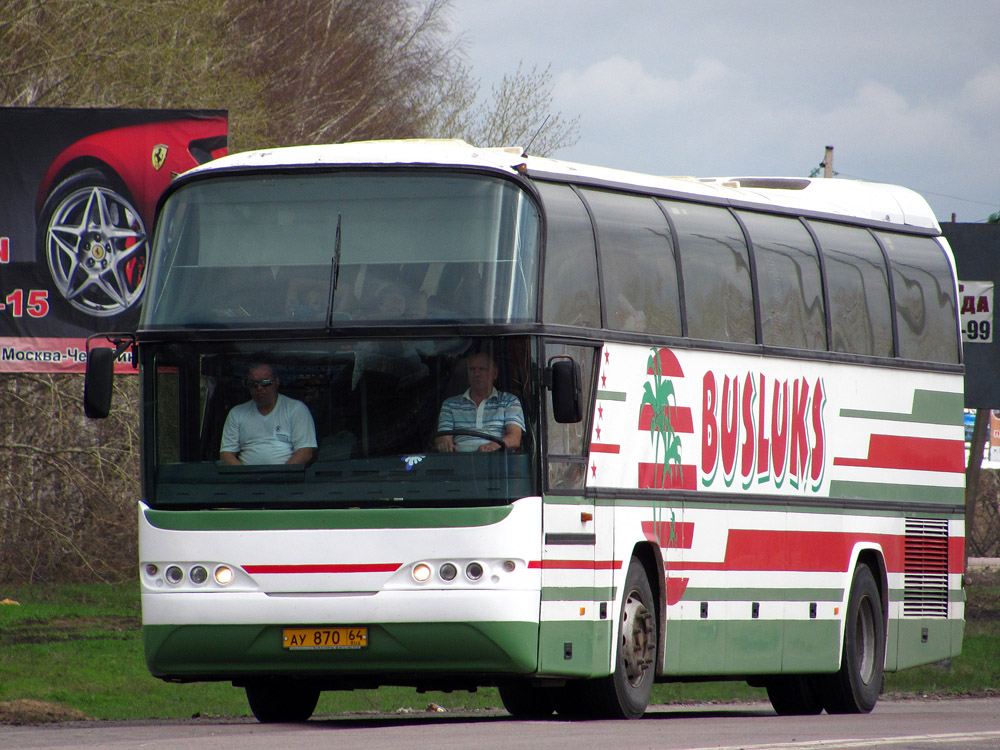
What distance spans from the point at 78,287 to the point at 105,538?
4.38 meters

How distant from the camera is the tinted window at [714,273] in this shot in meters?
14.4

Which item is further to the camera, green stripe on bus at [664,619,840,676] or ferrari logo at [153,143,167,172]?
ferrari logo at [153,143,167,172]

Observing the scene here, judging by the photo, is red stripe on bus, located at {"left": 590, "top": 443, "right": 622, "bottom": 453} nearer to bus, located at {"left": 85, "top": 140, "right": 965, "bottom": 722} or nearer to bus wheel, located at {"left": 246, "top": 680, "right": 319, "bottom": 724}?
bus, located at {"left": 85, "top": 140, "right": 965, "bottom": 722}

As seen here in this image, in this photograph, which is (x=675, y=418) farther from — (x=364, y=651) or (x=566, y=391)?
(x=364, y=651)

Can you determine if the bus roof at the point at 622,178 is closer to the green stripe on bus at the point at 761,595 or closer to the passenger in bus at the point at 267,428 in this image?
the passenger in bus at the point at 267,428

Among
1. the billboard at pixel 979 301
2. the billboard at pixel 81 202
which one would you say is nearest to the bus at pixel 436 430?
the billboard at pixel 81 202

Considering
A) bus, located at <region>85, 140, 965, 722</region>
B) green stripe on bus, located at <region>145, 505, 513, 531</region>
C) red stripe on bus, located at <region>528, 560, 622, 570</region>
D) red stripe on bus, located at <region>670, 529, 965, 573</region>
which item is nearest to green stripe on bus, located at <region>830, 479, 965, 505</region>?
red stripe on bus, located at <region>670, 529, 965, 573</region>

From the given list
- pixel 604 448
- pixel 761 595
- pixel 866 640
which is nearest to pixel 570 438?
pixel 604 448

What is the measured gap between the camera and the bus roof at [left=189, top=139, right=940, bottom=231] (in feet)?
42.2

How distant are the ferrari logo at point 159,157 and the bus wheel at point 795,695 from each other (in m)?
11.2

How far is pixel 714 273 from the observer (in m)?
14.7

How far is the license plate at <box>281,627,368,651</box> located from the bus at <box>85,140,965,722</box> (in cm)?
1

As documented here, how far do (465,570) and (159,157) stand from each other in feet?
44.8

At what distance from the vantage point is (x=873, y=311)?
1669 centimetres
